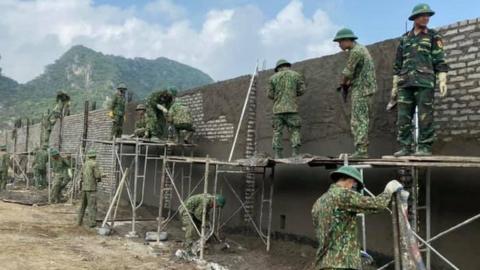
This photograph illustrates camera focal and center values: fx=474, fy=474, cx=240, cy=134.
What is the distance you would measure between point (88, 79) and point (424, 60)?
5408cm

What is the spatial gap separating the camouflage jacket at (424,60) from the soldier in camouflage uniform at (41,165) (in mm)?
14012

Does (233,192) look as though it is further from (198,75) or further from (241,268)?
(198,75)

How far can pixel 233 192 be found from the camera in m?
9.08

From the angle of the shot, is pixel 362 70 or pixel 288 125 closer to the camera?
pixel 362 70

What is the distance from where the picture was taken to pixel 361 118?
6098 mm

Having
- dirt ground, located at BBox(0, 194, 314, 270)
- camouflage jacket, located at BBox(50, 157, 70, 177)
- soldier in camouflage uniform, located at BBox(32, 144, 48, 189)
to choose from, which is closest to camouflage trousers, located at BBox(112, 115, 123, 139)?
camouflage jacket, located at BBox(50, 157, 70, 177)

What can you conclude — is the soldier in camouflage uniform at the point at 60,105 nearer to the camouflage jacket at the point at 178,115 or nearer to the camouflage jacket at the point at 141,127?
the camouflage jacket at the point at 141,127

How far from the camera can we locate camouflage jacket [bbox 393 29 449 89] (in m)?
5.30

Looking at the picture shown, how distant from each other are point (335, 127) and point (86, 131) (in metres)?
12.0

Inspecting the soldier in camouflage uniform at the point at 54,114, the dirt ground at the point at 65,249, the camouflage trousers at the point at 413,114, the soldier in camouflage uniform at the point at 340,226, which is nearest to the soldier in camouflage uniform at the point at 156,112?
the dirt ground at the point at 65,249

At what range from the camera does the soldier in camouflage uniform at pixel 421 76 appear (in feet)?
17.3

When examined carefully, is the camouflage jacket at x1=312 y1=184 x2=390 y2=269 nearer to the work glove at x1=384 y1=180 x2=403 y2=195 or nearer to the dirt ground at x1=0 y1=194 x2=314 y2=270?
the work glove at x1=384 y1=180 x2=403 y2=195

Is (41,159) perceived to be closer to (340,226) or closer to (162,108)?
(162,108)

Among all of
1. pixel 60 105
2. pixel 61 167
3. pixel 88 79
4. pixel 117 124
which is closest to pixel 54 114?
pixel 60 105
